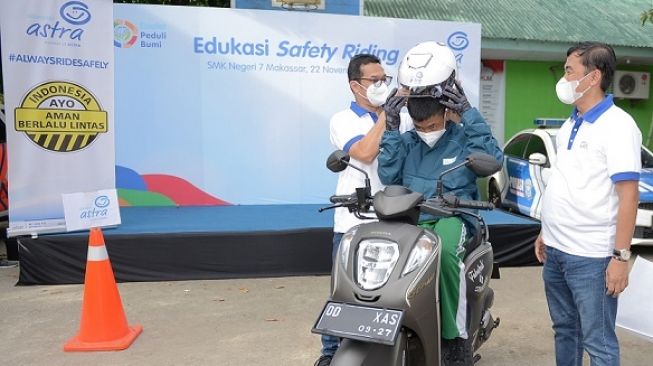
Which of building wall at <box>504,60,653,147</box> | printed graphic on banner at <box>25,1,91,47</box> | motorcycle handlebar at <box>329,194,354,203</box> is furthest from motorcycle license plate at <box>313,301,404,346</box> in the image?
building wall at <box>504,60,653,147</box>

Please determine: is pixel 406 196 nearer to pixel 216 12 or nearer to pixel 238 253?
pixel 238 253

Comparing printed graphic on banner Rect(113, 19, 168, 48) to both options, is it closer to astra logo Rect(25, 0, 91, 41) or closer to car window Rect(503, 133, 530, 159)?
astra logo Rect(25, 0, 91, 41)

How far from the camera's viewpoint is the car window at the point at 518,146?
29.4 feet

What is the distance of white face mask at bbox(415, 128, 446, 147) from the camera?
2785 millimetres

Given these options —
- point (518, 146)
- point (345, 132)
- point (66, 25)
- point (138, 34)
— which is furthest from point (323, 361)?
point (518, 146)

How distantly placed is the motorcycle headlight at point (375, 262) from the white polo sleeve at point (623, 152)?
112cm

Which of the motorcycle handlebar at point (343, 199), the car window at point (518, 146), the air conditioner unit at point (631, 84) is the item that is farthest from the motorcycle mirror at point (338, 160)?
the air conditioner unit at point (631, 84)

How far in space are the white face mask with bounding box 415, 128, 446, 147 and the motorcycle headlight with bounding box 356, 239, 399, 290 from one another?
0.76 m

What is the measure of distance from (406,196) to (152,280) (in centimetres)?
403

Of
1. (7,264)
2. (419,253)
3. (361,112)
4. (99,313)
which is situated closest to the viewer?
(419,253)

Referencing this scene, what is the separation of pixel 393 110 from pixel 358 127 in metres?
0.61

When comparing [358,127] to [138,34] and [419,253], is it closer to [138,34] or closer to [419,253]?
[419,253]

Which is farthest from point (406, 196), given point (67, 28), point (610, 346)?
point (67, 28)

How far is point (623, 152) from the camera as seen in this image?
2.55 meters
